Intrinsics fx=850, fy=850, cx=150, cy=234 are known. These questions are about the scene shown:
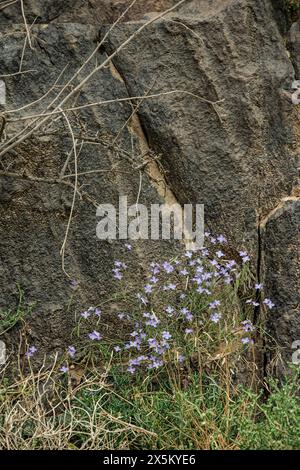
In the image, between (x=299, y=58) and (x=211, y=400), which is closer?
(x=211, y=400)

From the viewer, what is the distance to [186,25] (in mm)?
5000

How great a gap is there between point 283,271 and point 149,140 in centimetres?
110

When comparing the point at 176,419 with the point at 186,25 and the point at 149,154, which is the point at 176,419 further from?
the point at 186,25

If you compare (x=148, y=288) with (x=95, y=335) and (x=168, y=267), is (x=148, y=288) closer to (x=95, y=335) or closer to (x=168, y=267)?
(x=168, y=267)

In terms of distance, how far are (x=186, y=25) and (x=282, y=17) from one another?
0.68 metres

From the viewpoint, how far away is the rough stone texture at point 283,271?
4.73 m

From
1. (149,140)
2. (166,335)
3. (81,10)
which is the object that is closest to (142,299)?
(166,335)

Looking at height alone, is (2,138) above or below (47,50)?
below

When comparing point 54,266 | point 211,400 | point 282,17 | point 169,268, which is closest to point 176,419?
point 211,400

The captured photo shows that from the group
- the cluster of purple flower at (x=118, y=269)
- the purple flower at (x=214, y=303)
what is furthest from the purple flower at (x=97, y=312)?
the purple flower at (x=214, y=303)

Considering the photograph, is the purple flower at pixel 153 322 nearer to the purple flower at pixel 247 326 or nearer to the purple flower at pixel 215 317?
the purple flower at pixel 215 317
